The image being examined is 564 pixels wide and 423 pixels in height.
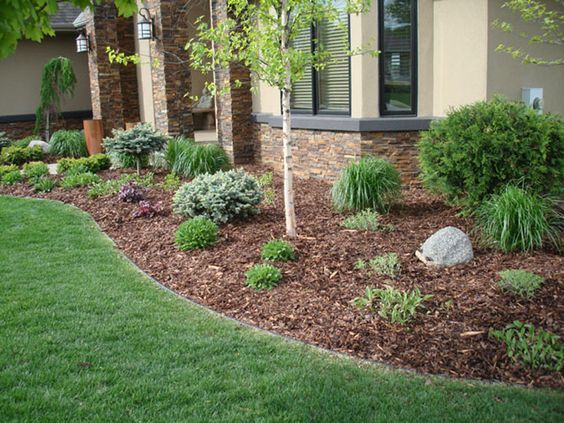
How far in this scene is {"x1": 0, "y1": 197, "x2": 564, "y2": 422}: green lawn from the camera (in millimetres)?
3863

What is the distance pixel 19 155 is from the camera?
1497 centimetres

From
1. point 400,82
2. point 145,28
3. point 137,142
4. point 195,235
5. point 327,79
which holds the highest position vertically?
point 145,28

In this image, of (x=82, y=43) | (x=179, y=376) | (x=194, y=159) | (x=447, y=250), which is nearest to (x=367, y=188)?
(x=447, y=250)

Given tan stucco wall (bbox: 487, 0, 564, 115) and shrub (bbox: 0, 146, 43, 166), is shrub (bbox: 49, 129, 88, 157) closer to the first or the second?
shrub (bbox: 0, 146, 43, 166)

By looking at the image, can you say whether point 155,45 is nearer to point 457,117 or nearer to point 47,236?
point 47,236

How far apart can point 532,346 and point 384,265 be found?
72.2 inches

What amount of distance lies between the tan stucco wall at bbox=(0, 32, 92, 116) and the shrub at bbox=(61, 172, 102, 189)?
8.85 metres

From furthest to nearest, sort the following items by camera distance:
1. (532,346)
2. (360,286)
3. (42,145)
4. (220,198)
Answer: (42,145) < (220,198) < (360,286) < (532,346)

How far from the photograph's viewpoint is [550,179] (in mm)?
7387

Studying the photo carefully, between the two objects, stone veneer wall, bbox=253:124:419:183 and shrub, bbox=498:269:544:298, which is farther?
stone veneer wall, bbox=253:124:419:183

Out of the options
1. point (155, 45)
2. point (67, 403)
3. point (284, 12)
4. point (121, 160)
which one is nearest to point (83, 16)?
point (155, 45)

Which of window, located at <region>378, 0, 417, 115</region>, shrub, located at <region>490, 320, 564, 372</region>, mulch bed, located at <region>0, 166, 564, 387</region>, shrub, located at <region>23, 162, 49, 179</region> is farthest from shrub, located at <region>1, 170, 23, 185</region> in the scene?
shrub, located at <region>490, 320, 564, 372</region>

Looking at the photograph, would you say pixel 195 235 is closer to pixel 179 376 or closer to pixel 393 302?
pixel 393 302

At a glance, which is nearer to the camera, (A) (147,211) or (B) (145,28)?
(A) (147,211)
